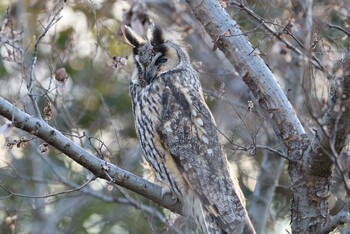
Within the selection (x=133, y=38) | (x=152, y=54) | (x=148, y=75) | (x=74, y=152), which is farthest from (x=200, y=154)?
(x=74, y=152)

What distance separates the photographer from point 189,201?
498 cm

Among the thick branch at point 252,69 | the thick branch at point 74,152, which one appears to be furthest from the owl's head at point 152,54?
the thick branch at point 74,152

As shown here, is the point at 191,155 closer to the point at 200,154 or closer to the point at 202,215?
the point at 200,154

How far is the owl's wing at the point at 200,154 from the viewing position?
494cm

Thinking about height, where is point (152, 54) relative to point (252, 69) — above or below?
above

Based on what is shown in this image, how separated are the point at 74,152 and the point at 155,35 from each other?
1532 millimetres


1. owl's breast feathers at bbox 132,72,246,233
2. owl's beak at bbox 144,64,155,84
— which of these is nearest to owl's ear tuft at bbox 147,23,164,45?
owl's beak at bbox 144,64,155,84

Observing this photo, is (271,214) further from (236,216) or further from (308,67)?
(308,67)

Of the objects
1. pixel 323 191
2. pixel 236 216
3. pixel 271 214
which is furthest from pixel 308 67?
pixel 271 214

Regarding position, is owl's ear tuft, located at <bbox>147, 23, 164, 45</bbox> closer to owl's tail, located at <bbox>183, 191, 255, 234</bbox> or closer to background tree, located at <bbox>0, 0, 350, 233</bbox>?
background tree, located at <bbox>0, 0, 350, 233</bbox>

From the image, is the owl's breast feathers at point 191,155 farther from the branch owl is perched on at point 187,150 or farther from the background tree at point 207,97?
the background tree at point 207,97

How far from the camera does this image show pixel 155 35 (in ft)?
17.8

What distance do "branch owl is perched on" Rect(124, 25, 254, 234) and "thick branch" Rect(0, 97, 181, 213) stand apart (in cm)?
49

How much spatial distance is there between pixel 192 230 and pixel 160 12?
3.21 m
